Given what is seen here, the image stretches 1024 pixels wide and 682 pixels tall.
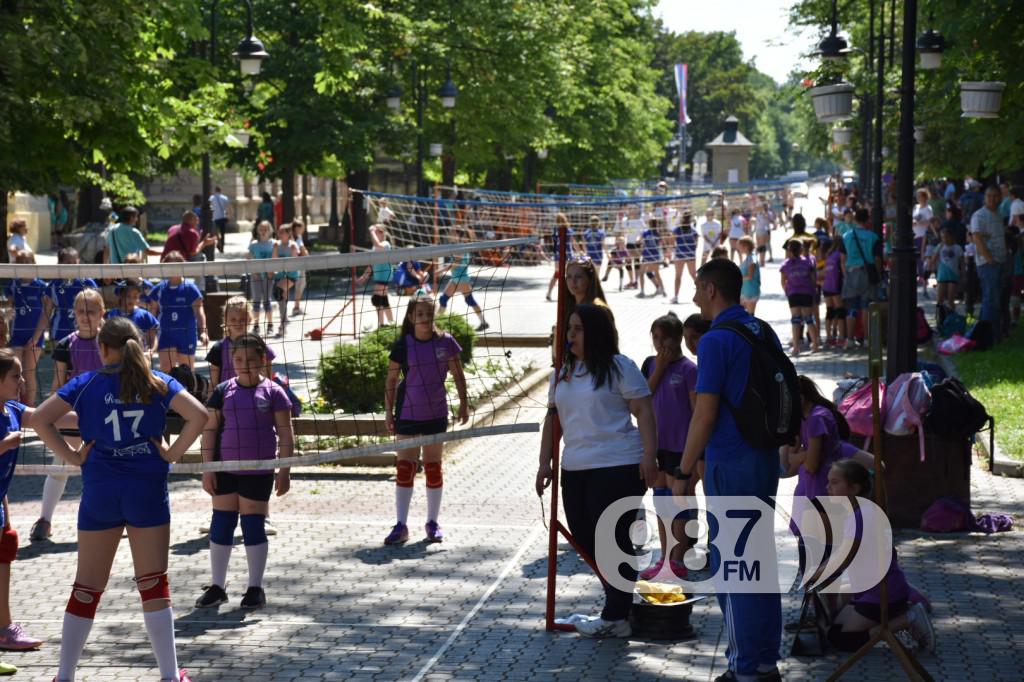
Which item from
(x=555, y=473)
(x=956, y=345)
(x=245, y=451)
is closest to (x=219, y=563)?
(x=245, y=451)

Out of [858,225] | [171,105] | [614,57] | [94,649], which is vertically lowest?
[94,649]

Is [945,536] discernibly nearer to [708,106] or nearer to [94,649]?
[94,649]

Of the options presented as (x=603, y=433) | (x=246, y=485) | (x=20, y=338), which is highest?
(x=20, y=338)

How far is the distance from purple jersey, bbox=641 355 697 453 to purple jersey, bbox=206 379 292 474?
2256mm

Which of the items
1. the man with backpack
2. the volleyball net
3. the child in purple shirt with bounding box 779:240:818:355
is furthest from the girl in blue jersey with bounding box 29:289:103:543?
the child in purple shirt with bounding box 779:240:818:355

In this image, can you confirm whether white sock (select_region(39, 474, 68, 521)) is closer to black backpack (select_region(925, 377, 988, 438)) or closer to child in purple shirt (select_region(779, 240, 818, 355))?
black backpack (select_region(925, 377, 988, 438))

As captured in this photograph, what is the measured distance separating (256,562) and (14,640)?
143cm

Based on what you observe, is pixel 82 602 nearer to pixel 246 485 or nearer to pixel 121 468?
pixel 121 468

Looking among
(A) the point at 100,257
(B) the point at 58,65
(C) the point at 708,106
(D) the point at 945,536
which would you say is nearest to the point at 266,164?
(A) the point at 100,257

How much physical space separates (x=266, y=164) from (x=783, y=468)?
98.1 feet

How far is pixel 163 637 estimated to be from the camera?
6961 millimetres

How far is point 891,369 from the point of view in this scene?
1134 cm

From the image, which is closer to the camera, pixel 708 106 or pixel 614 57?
pixel 614 57

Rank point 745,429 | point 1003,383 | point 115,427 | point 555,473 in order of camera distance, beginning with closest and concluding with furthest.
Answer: point 745,429 → point 115,427 → point 555,473 → point 1003,383
